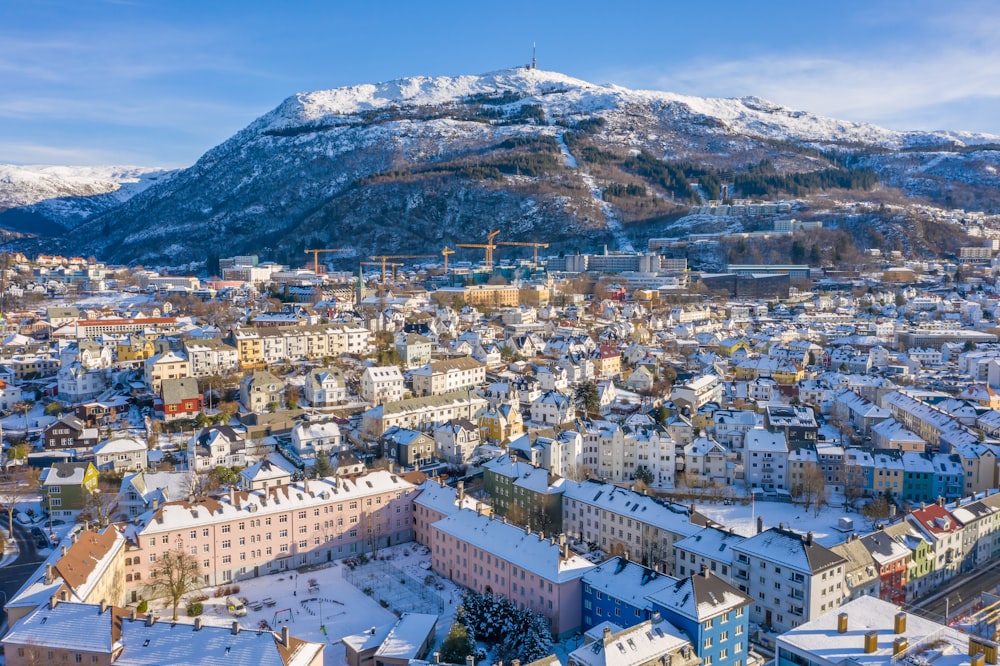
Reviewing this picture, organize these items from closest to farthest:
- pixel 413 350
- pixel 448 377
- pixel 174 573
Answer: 1. pixel 174 573
2. pixel 448 377
3. pixel 413 350

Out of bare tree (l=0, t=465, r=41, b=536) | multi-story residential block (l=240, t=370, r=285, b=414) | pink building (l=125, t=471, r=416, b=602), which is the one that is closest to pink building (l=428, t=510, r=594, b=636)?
pink building (l=125, t=471, r=416, b=602)

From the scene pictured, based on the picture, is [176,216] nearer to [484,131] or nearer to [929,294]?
[484,131]

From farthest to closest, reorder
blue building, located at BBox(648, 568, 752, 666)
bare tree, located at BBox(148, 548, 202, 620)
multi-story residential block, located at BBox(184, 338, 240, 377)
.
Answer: multi-story residential block, located at BBox(184, 338, 240, 377) → bare tree, located at BBox(148, 548, 202, 620) → blue building, located at BBox(648, 568, 752, 666)

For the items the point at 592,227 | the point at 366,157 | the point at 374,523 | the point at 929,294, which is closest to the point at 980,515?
the point at 374,523

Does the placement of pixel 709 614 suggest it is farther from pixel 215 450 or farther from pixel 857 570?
pixel 215 450

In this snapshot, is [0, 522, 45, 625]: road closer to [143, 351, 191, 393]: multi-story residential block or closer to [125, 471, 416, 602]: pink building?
[125, 471, 416, 602]: pink building

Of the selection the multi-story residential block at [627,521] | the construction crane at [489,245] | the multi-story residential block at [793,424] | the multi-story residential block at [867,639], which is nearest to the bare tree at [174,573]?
the multi-story residential block at [627,521]

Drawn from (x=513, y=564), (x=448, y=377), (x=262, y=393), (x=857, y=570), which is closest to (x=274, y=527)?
(x=513, y=564)
